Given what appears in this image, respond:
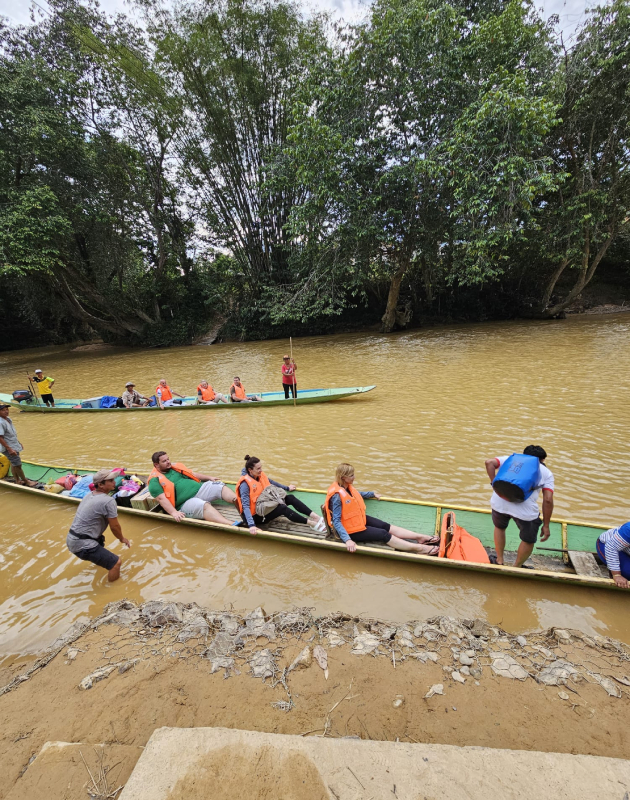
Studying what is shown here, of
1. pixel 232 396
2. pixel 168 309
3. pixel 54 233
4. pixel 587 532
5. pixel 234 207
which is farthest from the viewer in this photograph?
pixel 168 309

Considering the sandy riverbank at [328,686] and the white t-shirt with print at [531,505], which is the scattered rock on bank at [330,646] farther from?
the white t-shirt with print at [531,505]

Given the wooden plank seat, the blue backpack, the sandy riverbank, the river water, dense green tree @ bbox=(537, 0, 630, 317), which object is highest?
dense green tree @ bbox=(537, 0, 630, 317)

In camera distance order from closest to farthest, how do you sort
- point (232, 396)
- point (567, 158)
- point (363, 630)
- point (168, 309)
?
point (363, 630) < point (232, 396) < point (567, 158) < point (168, 309)

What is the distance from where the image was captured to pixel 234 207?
942 inches

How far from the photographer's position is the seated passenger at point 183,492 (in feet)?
17.5

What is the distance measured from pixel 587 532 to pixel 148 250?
30.4m

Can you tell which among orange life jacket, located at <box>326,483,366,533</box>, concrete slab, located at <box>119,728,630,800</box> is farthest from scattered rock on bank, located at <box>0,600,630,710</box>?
orange life jacket, located at <box>326,483,366,533</box>

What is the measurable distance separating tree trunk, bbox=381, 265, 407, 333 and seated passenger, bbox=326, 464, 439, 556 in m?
17.9

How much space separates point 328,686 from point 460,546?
2.22 m

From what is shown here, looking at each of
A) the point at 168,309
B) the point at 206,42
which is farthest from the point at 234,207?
the point at 168,309

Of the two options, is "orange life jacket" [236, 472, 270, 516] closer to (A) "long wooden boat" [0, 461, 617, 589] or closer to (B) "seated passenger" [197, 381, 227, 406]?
(A) "long wooden boat" [0, 461, 617, 589]

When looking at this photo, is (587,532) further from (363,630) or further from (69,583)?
(69,583)

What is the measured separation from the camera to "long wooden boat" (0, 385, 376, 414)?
10.9m

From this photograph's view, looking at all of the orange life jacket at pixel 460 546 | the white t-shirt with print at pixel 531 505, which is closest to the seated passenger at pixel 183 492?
the orange life jacket at pixel 460 546
